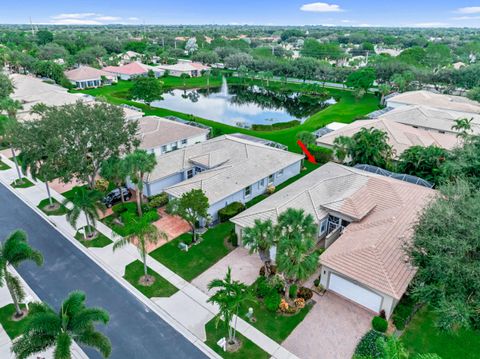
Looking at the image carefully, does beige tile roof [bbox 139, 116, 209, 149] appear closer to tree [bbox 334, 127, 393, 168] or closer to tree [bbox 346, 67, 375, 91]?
tree [bbox 334, 127, 393, 168]

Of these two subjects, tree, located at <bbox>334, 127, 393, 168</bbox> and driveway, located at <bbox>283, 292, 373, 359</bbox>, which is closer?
driveway, located at <bbox>283, 292, 373, 359</bbox>

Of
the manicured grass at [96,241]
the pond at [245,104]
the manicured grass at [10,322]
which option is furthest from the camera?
the pond at [245,104]

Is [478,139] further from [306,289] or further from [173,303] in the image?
[173,303]

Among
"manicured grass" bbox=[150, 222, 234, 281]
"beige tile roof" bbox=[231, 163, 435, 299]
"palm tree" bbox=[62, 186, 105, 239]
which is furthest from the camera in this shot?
"palm tree" bbox=[62, 186, 105, 239]

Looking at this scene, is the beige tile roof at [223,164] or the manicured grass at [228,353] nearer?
the manicured grass at [228,353]

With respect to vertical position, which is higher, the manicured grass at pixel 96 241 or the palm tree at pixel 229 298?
the palm tree at pixel 229 298

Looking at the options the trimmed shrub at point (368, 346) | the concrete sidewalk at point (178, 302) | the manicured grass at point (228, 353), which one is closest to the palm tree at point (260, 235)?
the concrete sidewalk at point (178, 302)

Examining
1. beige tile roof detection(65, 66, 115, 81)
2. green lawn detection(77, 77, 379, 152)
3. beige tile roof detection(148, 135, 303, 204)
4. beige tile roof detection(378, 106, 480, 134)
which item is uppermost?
beige tile roof detection(378, 106, 480, 134)

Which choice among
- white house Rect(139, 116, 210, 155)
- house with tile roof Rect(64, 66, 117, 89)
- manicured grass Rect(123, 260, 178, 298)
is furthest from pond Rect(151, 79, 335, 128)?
manicured grass Rect(123, 260, 178, 298)

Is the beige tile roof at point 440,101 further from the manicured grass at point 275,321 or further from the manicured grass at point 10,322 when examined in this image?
the manicured grass at point 10,322
